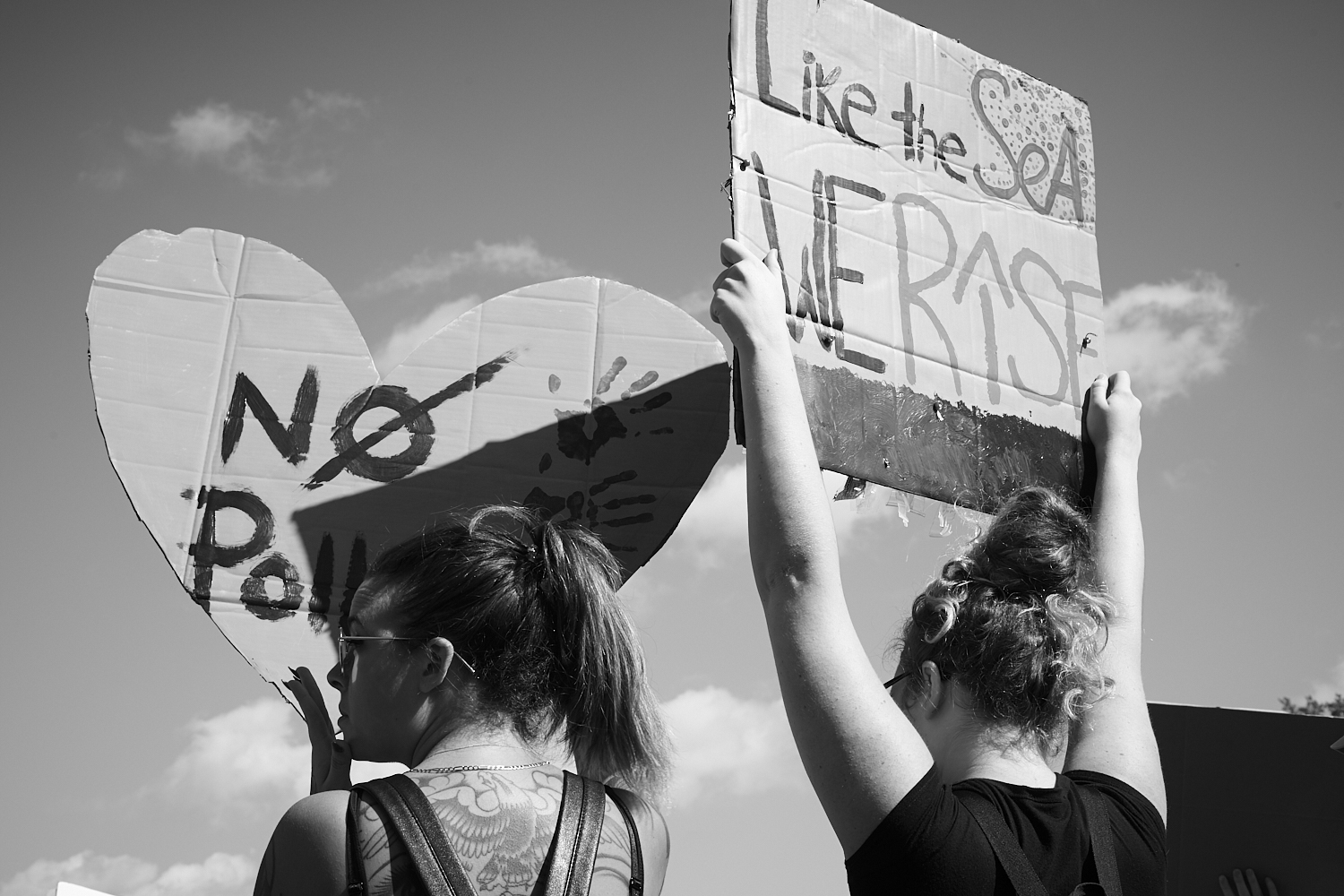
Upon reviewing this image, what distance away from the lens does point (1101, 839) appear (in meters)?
1.59

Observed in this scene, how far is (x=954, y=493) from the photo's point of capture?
266 cm

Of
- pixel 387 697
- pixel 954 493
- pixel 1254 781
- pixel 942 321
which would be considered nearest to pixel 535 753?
pixel 387 697

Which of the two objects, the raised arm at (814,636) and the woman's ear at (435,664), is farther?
the woman's ear at (435,664)

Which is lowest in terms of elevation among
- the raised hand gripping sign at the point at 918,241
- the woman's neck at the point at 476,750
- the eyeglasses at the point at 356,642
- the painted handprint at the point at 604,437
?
the woman's neck at the point at 476,750

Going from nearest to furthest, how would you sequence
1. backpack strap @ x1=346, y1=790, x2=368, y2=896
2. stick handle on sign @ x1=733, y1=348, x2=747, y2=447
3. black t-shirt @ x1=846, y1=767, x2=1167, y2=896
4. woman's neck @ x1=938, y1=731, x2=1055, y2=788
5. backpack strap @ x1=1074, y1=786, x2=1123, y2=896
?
backpack strap @ x1=346, y1=790, x2=368, y2=896 < black t-shirt @ x1=846, y1=767, x2=1167, y2=896 < backpack strap @ x1=1074, y1=786, x2=1123, y2=896 < woman's neck @ x1=938, y1=731, x2=1055, y2=788 < stick handle on sign @ x1=733, y1=348, x2=747, y2=447

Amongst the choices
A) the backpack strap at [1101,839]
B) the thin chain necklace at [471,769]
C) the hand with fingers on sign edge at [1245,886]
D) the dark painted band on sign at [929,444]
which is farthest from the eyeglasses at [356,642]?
the hand with fingers on sign edge at [1245,886]

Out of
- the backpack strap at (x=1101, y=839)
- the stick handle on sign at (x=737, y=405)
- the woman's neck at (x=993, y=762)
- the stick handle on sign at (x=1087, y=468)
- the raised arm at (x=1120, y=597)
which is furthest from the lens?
the stick handle on sign at (x=1087, y=468)

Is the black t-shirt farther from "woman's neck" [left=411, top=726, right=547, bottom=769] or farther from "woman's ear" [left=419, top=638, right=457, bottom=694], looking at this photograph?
"woman's ear" [left=419, top=638, right=457, bottom=694]

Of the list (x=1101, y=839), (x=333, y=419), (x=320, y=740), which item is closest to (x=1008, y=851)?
(x=1101, y=839)

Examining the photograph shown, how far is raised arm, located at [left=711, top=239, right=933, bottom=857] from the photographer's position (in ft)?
4.83

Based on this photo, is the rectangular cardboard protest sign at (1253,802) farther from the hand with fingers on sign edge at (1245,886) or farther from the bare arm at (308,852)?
the bare arm at (308,852)

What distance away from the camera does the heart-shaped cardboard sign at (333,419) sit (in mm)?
2146

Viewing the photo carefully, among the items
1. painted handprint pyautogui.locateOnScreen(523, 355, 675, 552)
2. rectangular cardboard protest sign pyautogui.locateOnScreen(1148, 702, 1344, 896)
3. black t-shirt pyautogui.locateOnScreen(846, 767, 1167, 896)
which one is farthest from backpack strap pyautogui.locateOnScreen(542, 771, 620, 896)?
rectangular cardboard protest sign pyautogui.locateOnScreen(1148, 702, 1344, 896)

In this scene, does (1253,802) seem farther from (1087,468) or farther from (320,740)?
(320,740)
